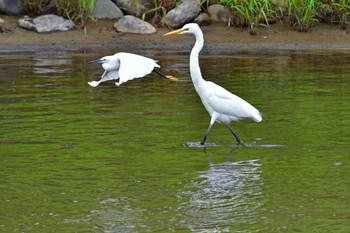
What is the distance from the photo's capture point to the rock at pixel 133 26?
20.9m

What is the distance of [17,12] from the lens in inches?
846

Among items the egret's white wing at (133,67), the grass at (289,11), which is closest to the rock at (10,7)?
the grass at (289,11)

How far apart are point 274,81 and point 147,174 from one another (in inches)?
266

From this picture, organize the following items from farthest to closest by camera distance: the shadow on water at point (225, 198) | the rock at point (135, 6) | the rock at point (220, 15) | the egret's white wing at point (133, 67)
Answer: the rock at point (135, 6) → the rock at point (220, 15) → the egret's white wing at point (133, 67) → the shadow on water at point (225, 198)

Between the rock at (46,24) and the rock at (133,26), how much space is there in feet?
3.42

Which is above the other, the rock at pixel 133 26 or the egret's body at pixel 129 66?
the egret's body at pixel 129 66

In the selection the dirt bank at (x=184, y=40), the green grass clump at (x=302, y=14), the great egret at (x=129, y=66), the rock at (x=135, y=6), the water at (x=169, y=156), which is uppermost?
the great egret at (x=129, y=66)

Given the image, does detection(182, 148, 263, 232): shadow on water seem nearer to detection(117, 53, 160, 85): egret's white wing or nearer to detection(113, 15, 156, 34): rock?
detection(117, 53, 160, 85): egret's white wing

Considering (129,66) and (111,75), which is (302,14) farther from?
(129,66)

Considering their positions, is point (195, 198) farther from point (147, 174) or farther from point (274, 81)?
point (274, 81)

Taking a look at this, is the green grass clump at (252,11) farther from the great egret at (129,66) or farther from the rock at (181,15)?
the great egret at (129,66)

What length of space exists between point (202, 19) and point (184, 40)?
25.4 inches

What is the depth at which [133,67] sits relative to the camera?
1119cm

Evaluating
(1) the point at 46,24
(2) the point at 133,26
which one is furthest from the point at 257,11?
(1) the point at 46,24
